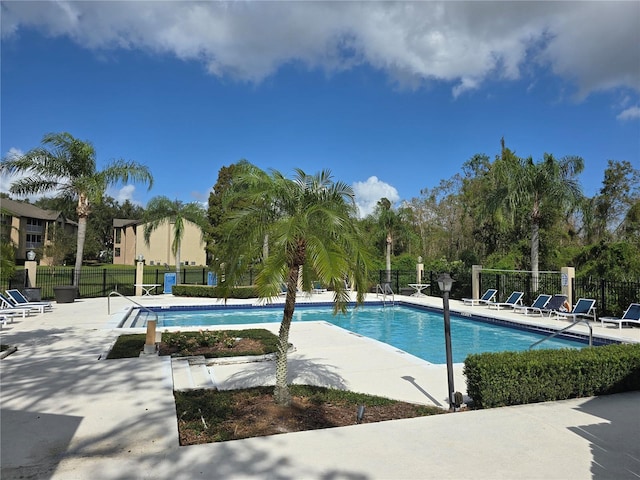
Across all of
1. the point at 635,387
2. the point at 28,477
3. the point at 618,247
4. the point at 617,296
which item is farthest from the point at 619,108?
the point at 28,477

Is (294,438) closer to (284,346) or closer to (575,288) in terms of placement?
(284,346)

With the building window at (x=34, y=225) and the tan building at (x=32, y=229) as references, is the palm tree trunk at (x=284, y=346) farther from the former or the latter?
the building window at (x=34, y=225)

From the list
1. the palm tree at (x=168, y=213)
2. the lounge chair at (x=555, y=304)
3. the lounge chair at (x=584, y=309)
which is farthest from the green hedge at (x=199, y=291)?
the lounge chair at (x=584, y=309)

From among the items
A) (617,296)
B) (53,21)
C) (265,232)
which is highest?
(53,21)

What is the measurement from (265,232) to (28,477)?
10.5 feet

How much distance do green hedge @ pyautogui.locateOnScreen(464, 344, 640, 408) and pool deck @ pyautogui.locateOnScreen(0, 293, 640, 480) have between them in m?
0.16

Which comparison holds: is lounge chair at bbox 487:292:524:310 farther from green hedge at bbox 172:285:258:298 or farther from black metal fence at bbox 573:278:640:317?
green hedge at bbox 172:285:258:298

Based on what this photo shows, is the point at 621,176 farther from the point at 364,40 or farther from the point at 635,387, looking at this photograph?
the point at 635,387

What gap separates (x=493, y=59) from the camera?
1569cm

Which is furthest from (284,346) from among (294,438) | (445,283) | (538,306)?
(538,306)

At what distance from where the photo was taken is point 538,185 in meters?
16.9

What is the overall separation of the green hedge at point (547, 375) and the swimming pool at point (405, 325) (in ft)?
13.1

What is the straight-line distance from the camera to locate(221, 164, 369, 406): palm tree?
4824mm

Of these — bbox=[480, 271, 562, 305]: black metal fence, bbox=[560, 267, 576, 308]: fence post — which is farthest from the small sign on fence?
bbox=[560, 267, 576, 308]: fence post
